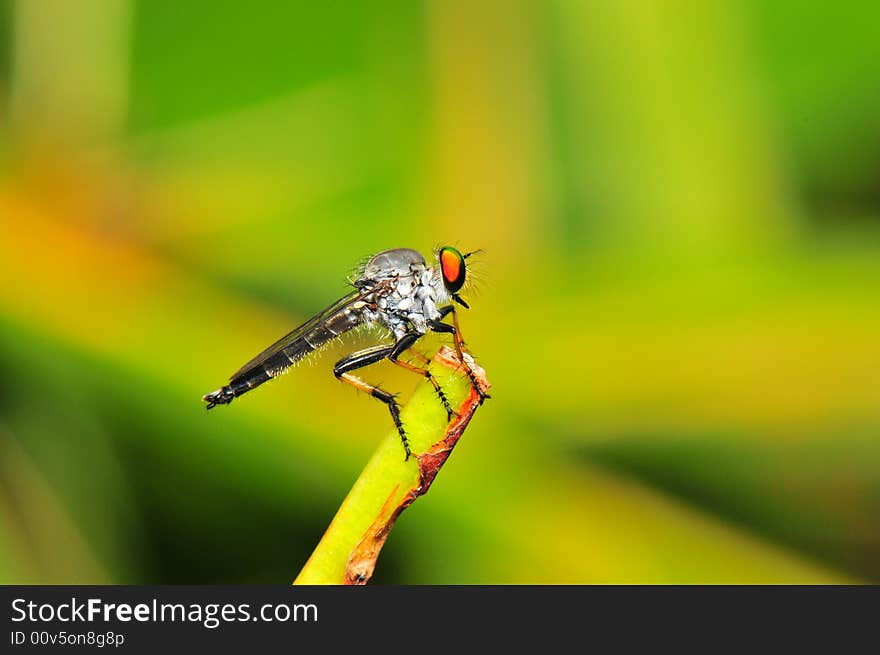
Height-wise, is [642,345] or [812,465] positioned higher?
[642,345]

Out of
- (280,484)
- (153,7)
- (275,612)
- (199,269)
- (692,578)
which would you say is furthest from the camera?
(153,7)

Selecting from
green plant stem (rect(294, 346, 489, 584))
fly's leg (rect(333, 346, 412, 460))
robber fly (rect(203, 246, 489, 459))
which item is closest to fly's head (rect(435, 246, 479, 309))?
robber fly (rect(203, 246, 489, 459))

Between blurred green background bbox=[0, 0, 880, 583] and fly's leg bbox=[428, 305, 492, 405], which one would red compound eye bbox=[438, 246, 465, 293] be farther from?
blurred green background bbox=[0, 0, 880, 583]

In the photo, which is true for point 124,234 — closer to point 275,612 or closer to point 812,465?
point 275,612

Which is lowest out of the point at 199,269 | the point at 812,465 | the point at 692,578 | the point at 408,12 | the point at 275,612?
the point at 692,578

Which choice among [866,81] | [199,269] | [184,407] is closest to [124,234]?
[199,269]

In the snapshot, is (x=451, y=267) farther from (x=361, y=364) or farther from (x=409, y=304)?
(x=361, y=364)

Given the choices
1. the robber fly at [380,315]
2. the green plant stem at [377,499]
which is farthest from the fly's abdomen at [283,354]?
the green plant stem at [377,499]

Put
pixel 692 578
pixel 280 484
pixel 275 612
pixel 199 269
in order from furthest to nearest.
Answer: pixel 199 269
pixel 280 484
pixel 692 578
pixel 275 612
